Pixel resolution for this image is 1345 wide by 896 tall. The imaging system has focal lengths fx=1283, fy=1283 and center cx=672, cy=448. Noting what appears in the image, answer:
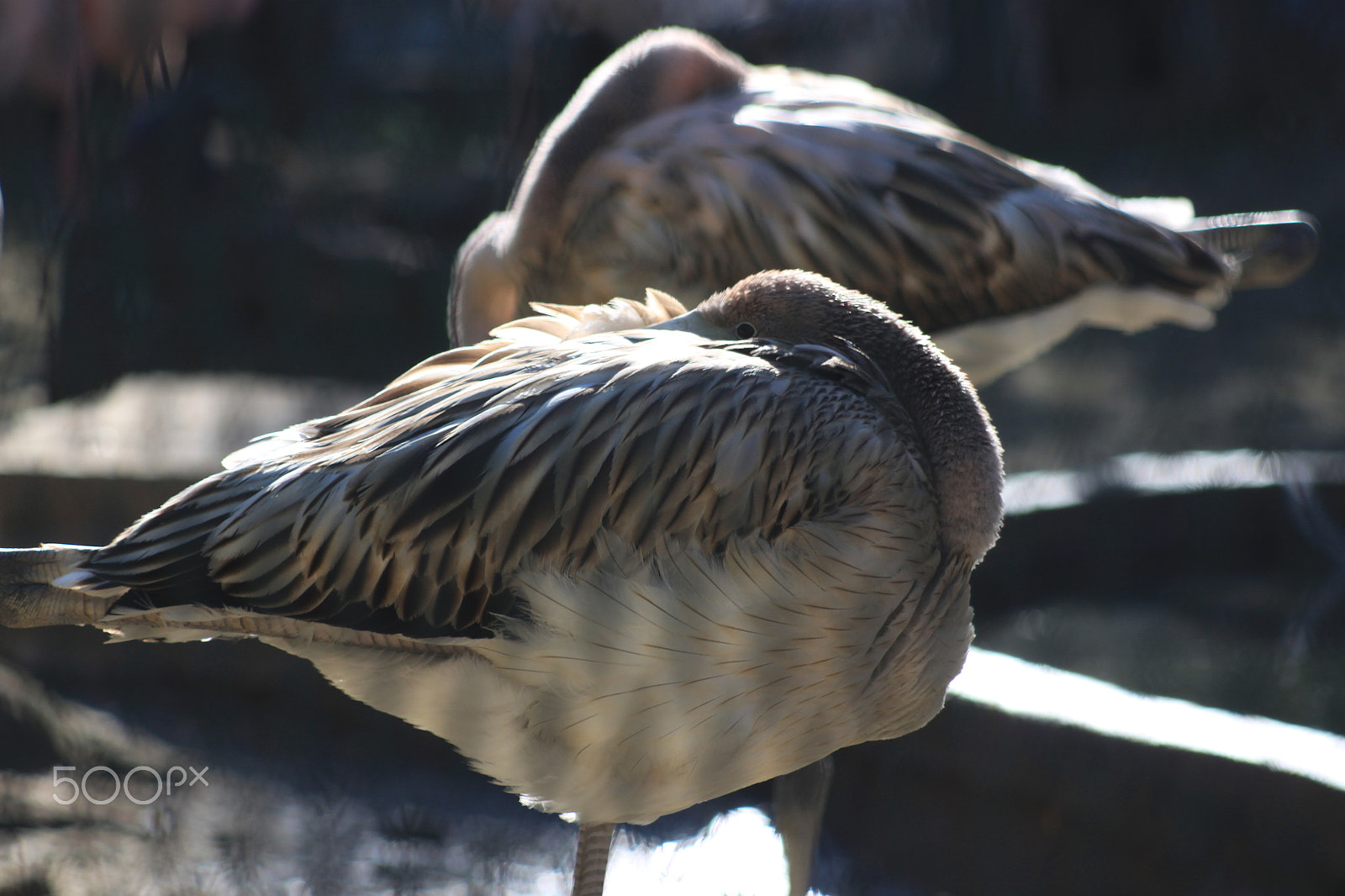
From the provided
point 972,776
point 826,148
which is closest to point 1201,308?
point 826,148

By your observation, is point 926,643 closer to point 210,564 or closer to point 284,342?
point 210,564

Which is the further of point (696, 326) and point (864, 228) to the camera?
point (864, 228)

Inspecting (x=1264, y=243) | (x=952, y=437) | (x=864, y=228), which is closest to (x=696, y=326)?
(x=952, y=437)

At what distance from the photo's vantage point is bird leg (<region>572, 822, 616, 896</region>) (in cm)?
252

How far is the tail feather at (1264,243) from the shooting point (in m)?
3.48

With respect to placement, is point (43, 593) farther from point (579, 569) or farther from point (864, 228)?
point (864, 228)

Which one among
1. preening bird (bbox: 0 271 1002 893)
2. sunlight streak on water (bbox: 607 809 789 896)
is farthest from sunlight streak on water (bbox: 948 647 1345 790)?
preening bird (bbox: 0 271 1002 893)

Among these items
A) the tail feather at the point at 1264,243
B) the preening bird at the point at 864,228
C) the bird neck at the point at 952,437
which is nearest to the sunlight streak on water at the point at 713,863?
the bird neck at the point at 952,437

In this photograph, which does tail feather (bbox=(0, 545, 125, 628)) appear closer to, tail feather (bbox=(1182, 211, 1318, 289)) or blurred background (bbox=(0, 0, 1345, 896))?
blurred background (bbox=(0, 0, 1345, 896))

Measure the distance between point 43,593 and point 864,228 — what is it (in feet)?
7.30

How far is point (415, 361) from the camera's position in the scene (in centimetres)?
639

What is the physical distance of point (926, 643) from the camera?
94.3 inches

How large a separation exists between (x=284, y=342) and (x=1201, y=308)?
4.55 m

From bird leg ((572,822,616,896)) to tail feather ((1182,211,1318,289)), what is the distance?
2341mm
